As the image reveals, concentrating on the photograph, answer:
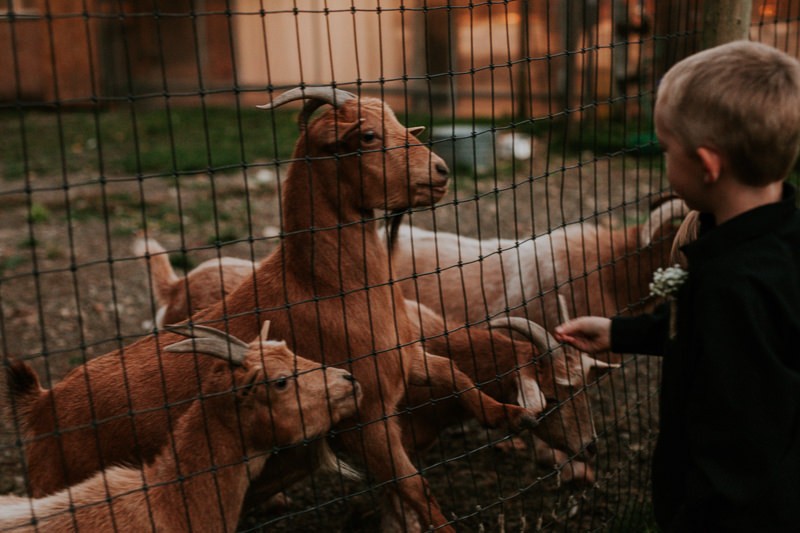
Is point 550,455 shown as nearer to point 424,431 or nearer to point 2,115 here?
point 424,431

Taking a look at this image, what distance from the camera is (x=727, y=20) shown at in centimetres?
426

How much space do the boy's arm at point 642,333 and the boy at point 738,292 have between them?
0.88ft

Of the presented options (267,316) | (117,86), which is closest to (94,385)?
(267,316)

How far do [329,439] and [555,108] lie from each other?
11.0 metres

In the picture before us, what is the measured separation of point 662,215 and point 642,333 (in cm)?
295

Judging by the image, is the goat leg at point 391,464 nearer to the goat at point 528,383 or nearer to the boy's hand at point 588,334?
the goat at point 528,383

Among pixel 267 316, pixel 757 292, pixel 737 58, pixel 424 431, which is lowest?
pixel 424 431

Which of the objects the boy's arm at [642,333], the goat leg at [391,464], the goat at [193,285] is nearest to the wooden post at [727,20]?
the boy's arm at [642,333]

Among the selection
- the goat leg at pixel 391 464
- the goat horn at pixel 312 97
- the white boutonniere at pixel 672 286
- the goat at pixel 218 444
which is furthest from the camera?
the goat leg at pixel 391 464

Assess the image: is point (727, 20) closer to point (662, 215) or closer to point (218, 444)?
point (662, 215)

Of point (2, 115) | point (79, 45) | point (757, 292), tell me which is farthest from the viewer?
point (79, 45)

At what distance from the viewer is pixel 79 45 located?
1795 cm

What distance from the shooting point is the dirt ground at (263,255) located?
3.87 metres

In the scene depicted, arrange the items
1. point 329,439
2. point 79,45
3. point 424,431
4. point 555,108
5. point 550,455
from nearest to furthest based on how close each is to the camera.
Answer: point 329,439 < point 424,431 < point 550,455 < point 555,108 < point 79,45
